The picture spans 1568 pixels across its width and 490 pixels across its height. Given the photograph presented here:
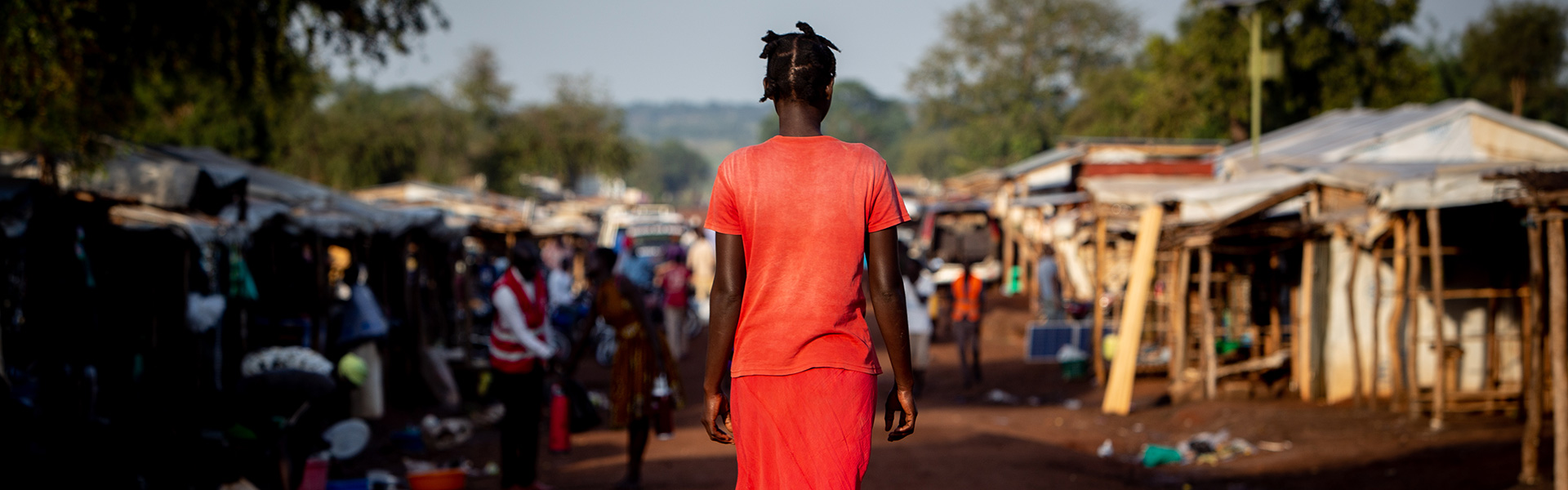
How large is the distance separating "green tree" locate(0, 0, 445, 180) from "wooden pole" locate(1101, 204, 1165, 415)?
8.58m

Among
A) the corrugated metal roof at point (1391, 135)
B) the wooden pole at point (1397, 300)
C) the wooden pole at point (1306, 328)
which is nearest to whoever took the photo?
the wooden pole at point (1397, 300)

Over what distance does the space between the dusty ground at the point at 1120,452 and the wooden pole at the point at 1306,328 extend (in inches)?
15.9

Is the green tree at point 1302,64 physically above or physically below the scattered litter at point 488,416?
above

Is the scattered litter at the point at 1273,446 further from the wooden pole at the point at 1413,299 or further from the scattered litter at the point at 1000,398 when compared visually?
the scattered litter at the point at 1000,398

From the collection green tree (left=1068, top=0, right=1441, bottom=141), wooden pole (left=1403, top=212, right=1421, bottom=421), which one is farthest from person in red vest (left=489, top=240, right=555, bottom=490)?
green tree (left=1068, top=0, right=1441, bottom=141)

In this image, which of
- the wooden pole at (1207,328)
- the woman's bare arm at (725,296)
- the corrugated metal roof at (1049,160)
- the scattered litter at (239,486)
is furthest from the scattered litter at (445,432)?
the corrugated metal roof at (1049,160)

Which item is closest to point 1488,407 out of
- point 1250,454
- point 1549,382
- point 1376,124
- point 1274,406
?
point 1549,382

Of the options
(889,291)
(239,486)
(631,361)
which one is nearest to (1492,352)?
(631,361)

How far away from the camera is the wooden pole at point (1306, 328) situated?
39.4 feet

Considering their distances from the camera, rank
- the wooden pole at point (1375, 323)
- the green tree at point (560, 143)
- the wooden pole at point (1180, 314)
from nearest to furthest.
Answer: the wooden pole at point (1375, 323)
the wooden pole at point (1180, 314)
the green tree at point (560, 143)

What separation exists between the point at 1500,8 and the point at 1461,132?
112 ft

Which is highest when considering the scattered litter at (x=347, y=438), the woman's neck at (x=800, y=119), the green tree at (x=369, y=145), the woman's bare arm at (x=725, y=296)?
the green tree at (x=369, y=145)

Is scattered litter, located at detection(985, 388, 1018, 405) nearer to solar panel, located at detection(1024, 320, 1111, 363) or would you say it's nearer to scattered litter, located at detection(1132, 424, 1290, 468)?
solar panel, located at detection(1024, 320, 1111, 363)

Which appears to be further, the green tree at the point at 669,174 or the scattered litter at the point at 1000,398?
the green tree at the point at 669,174
